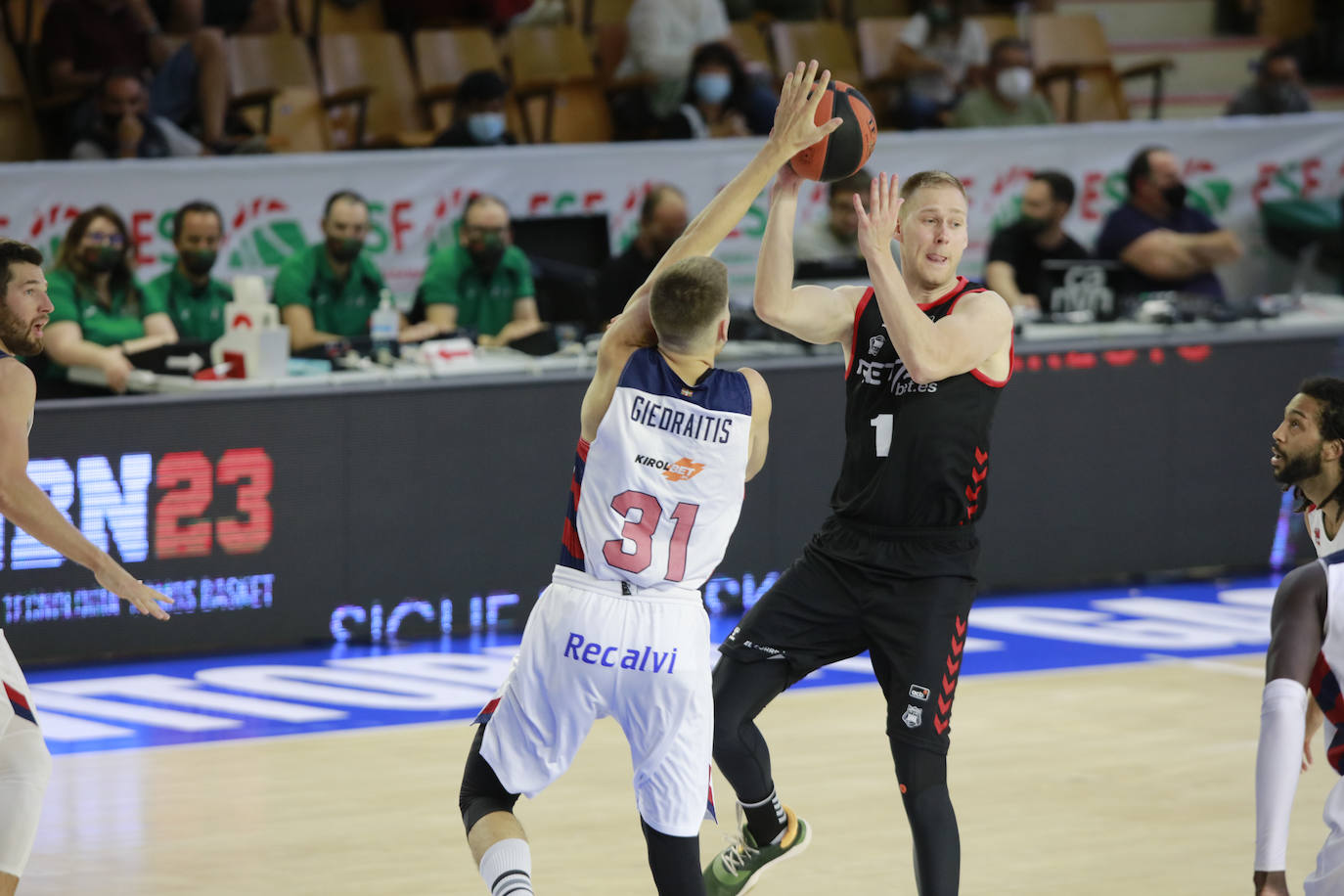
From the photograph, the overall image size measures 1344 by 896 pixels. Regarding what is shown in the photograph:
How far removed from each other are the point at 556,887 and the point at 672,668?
146 cm

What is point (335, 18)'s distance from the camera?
1284cm

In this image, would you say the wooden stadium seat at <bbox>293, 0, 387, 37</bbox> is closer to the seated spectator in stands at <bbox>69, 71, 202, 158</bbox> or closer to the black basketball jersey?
the seated spectator in stands at <bbox>69, 71, 202, 158</bbox>

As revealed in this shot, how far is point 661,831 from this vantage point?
14.3 ft

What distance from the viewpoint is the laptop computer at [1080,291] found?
1008 centimetres

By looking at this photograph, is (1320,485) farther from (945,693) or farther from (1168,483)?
(1168,483)

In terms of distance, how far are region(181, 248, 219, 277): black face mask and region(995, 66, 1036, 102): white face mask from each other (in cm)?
590

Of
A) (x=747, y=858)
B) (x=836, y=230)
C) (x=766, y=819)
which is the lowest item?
(x=747, y=858)

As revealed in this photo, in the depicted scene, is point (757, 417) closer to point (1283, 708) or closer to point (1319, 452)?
point (1319, 452)

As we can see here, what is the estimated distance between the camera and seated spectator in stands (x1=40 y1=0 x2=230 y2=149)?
11.2 m

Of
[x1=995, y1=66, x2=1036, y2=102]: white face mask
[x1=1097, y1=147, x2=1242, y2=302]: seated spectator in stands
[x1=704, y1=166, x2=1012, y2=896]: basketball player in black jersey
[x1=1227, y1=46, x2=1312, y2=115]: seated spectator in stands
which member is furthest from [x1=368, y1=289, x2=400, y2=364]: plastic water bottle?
[x1=1227, y1=46, x2=1312, y2=115]: seated spectator in stands

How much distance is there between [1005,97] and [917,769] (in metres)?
9.08

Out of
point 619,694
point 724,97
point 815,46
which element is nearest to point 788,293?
point 619,694

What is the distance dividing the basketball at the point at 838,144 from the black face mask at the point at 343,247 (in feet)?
17.1

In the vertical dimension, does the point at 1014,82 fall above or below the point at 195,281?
above
